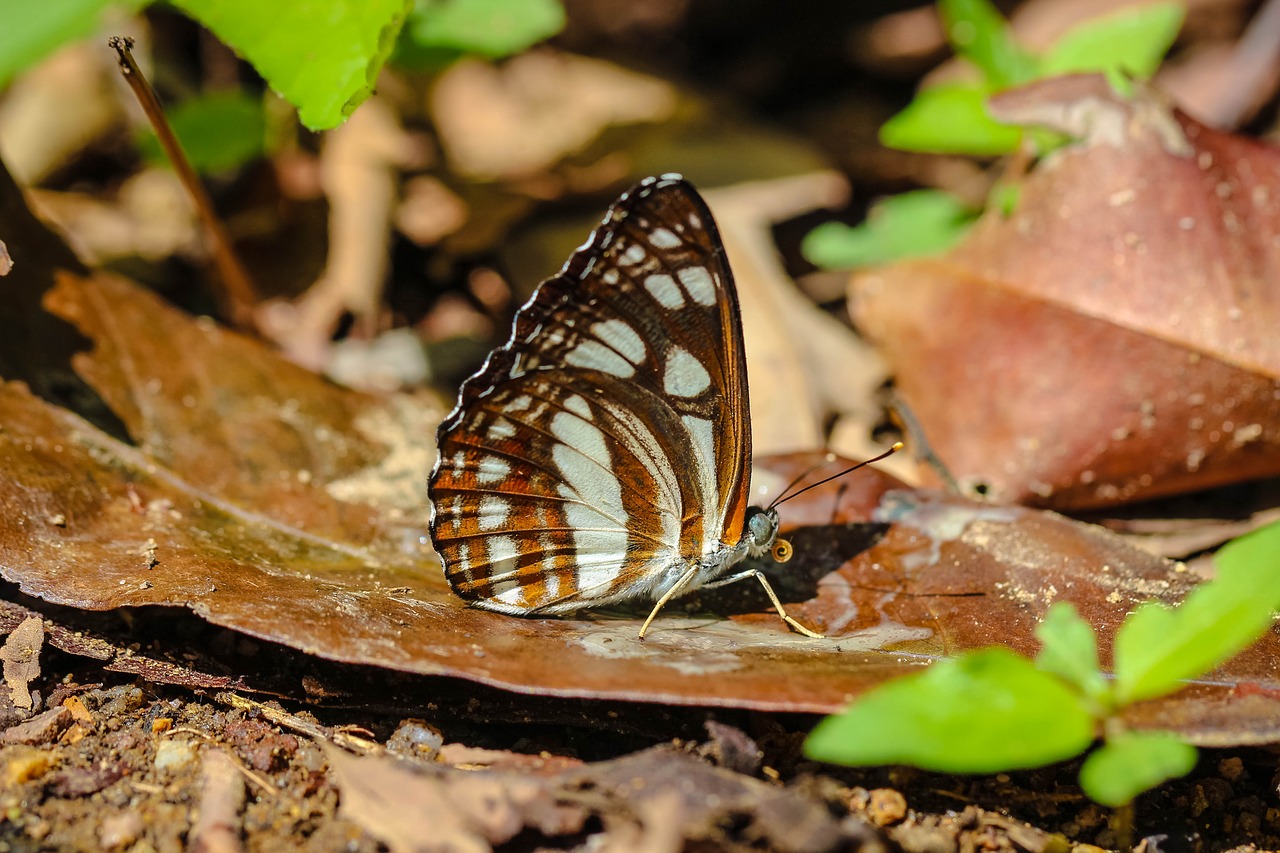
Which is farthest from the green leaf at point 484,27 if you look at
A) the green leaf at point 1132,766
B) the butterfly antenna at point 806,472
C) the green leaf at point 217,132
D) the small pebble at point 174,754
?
the green leaf at point 1132,766

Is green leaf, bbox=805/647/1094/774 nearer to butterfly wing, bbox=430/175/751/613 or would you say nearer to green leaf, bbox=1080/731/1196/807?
green leaf, bbox=1080/731/1196/807

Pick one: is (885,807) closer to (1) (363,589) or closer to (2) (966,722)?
(2) (966,722)

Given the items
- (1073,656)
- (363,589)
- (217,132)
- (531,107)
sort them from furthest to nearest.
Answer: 1. (531,107)
2. (217,132)
3. (363,589)
4. (1073,656)

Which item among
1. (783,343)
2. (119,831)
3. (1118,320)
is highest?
(1118,320)

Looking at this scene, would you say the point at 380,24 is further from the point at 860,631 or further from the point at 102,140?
the point at 102,140

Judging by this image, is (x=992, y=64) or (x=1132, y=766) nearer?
(x=1132, y=766)

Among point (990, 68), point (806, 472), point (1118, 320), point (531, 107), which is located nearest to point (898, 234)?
point (990, 68)

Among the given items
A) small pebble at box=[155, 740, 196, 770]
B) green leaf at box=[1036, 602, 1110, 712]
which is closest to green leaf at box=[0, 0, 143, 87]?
small pebble at box=[155, 740, 196, 770]
